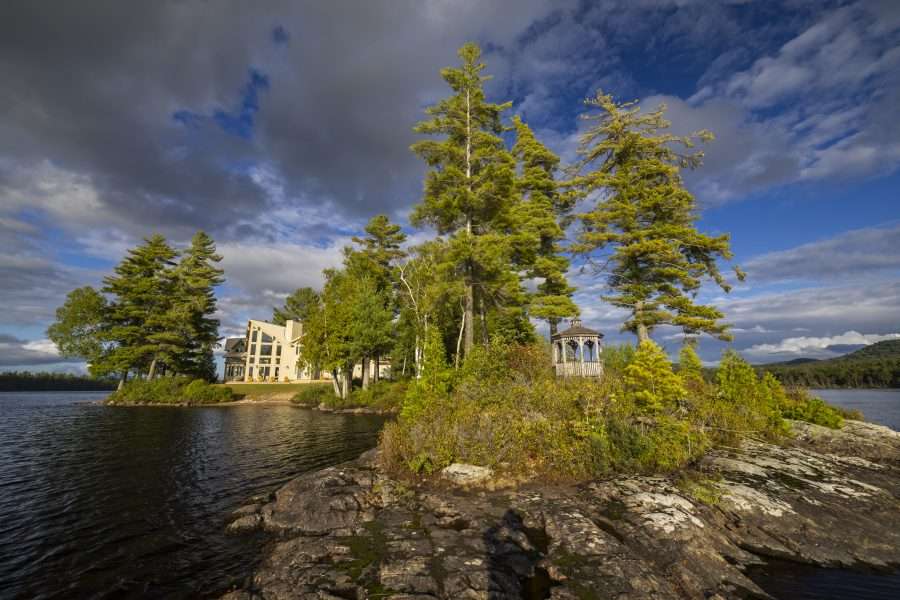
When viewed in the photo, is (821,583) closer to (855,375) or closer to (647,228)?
(647,228)

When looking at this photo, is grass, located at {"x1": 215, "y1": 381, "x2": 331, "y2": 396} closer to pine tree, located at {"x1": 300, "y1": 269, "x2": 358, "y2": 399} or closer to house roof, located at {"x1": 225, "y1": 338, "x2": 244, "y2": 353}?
pine tree, located at {"x1": 300, "y1": 269, "x2": 358, "y2": 399}

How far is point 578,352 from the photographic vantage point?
21.0 meters

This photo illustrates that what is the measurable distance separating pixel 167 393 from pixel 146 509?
43352mm

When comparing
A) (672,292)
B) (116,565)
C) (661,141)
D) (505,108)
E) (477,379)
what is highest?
(505,108)

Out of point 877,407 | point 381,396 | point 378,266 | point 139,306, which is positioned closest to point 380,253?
point 378,266

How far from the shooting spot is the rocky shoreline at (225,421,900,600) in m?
6.23

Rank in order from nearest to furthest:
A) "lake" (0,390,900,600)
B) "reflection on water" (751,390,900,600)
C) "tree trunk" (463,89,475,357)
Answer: "reflection on water" (751,390,900,600)
"lake" (0,390,900,600)
"tree trunk" (463,89,475,357)

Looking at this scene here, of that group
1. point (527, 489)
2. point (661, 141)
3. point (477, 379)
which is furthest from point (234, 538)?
point (661, 141)

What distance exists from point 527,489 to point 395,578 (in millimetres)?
5129

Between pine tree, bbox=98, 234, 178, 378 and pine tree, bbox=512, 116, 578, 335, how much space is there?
50.1 metres

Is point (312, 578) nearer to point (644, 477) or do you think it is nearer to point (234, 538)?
point (234, 538)

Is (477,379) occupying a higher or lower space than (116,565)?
higher

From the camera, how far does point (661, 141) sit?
2178cm

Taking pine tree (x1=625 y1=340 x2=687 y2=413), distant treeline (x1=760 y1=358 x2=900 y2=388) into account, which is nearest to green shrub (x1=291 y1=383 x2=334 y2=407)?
pine tree (x1=625 y1=340 x2=687 y2=413)
